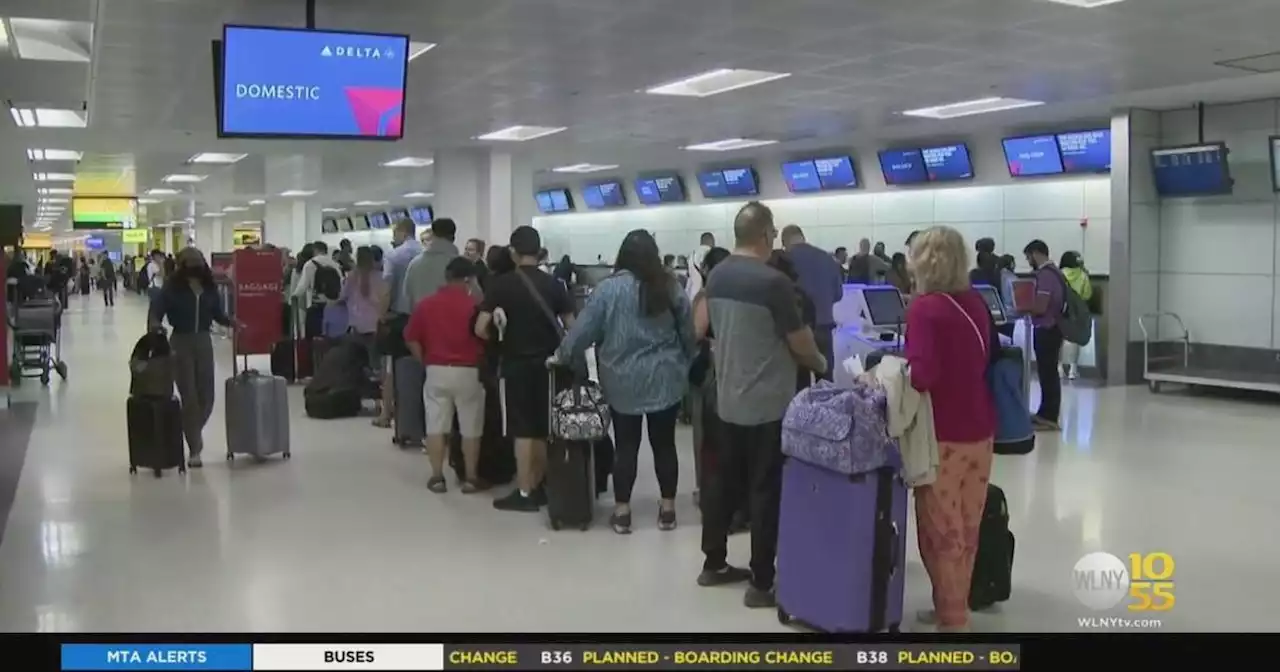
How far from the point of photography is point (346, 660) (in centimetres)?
179

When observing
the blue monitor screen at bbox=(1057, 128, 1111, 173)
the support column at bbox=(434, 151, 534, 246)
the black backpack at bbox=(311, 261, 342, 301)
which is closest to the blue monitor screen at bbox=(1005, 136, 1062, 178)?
the blue monitor screen at bbox=(1057, 128, 1111, 173)

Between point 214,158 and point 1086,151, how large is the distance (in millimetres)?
14662

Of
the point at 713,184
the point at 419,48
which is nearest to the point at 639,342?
the point at 419,48

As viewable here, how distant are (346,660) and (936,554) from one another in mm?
2709

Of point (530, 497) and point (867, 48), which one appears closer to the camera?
point (530, 497)

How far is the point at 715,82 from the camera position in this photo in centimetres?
1145

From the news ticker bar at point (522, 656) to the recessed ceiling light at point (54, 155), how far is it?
18.4 meters

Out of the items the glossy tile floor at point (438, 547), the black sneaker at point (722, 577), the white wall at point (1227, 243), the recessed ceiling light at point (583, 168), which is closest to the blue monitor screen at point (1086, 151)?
the white wall at point (1227, 243)

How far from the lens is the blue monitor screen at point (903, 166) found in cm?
1648

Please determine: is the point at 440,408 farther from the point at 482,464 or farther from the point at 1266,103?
the point at 1266,103

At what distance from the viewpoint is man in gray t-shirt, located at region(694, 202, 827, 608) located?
441 cm

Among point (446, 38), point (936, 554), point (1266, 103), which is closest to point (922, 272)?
point (936, 554)

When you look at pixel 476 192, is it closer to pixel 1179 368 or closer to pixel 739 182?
pixel 739 182

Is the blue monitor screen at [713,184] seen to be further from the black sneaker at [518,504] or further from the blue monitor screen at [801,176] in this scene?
the black sneaker at [518,504]
